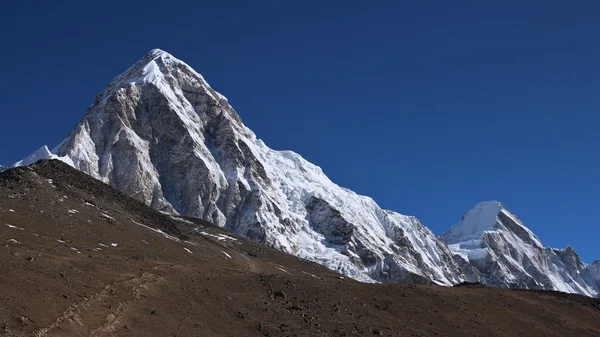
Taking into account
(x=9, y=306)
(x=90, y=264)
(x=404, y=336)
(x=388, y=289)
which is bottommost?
(x=9, y=306)

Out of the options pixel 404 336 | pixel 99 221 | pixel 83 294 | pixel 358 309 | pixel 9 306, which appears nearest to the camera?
pixel 9 306

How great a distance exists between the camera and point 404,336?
57.0m

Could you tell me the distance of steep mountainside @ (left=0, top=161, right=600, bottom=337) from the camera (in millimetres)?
42250

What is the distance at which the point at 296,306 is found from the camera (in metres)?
58.0

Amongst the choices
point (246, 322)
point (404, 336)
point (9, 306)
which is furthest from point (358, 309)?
point (9, 306)

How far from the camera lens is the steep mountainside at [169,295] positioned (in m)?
42.2

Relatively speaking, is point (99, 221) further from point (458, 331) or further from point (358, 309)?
point (458, 331)

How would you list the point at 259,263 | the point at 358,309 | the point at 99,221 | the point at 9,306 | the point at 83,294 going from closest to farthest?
the point at 9,306 → the point at 83,294 → the point at 358,309 → the point at 99,221 → the point at 259,263

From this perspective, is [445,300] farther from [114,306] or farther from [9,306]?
[9,306]

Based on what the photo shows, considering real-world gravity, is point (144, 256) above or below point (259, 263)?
below

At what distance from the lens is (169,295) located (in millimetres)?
52188

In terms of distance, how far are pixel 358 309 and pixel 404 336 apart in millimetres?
6119

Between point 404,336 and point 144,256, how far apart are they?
106 feet

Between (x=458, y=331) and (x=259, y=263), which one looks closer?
(x=458, y=331)
